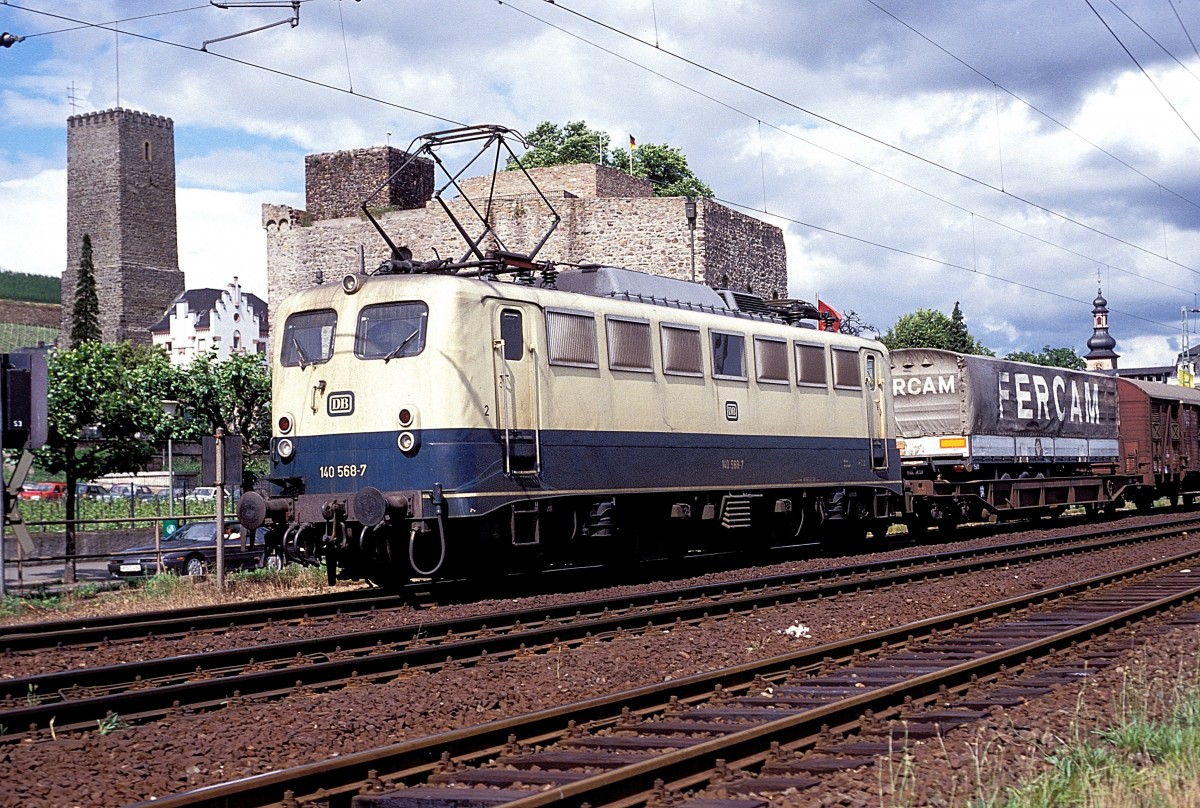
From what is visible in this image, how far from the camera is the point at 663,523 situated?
17.0 metres

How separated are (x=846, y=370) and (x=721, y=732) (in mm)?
13333

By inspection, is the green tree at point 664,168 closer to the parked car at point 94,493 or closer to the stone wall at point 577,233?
A: the stone wall at point 577,233

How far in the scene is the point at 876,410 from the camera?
69.3 feet

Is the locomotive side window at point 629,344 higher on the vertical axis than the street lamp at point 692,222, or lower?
lower

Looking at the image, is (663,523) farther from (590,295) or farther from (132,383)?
(132,383)

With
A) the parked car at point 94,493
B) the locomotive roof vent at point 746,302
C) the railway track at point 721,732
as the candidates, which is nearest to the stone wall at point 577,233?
the parked car at point 94,493

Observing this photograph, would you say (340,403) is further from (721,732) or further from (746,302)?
(721,732)

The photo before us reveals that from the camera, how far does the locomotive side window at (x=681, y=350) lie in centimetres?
1653

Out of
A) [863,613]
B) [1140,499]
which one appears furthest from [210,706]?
[1140,499]

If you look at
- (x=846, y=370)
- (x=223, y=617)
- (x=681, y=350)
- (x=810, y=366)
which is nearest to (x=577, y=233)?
(x=846, y=370)

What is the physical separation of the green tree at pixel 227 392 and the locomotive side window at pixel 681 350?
2707cm

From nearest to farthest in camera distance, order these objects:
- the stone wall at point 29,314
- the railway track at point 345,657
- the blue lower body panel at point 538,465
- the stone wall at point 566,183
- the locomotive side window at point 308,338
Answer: the railway track at point 345,657
the blue lower body panel at point 538,465
the locomotive side window at point 308,338
the stone wall at point 566,183
the stone wall at point 29,314

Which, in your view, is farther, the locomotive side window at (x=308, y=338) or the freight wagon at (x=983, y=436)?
the freight wagon at (x=983, y=436)

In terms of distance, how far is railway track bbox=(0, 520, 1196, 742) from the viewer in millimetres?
8523
